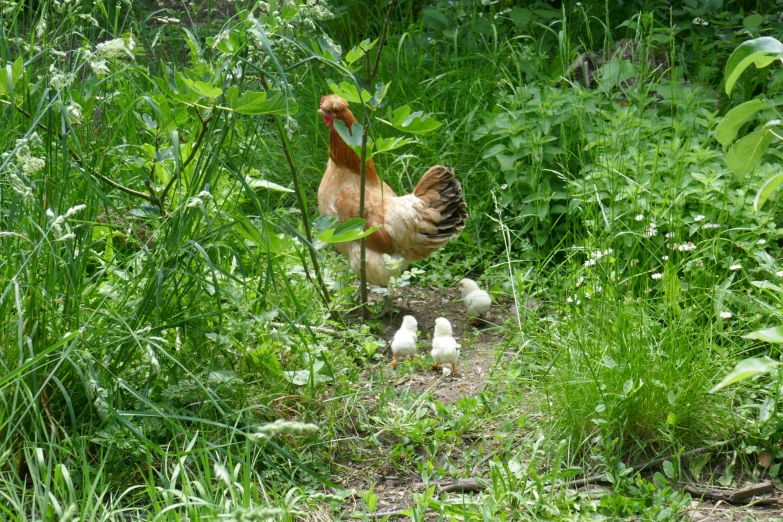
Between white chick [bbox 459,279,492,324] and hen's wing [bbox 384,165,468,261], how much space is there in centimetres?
24

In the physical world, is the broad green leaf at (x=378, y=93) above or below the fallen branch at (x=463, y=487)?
above

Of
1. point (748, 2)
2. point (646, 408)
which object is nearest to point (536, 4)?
point (748, 2)

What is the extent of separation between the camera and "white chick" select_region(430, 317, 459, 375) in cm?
340

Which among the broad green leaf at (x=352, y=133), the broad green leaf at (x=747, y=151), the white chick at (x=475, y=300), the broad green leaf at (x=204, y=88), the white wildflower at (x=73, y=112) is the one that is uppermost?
the broad green leaf at (x=747, y=151)

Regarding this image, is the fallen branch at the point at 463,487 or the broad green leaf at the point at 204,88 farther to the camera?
the fallen branch at the point at 463,487

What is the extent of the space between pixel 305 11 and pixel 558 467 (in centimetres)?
A: 157

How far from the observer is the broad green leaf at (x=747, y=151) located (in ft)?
5.71

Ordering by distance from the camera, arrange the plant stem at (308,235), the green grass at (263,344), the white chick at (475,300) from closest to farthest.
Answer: the green grass at (263,344) < the plant stem at (308,235) < the white chick at (475,300)

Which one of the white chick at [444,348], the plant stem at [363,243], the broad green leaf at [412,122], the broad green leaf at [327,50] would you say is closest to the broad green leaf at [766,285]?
the white chick at [444,348]

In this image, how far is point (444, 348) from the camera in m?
3.40

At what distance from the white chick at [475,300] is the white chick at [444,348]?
400mm

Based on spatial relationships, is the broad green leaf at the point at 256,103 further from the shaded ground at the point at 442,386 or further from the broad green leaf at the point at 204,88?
the shaded ground at the point at 442,386

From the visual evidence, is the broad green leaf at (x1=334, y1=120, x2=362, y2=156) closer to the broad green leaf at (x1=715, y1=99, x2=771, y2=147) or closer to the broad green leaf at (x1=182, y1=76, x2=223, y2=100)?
the broad green leaf at (x1=182, y1=76, x2=223, y2=100)

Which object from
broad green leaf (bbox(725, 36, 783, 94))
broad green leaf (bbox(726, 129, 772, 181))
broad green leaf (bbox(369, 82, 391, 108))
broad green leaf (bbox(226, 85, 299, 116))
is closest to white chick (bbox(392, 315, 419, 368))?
broad green leaf (bbox(369, 82, 391, 108))
